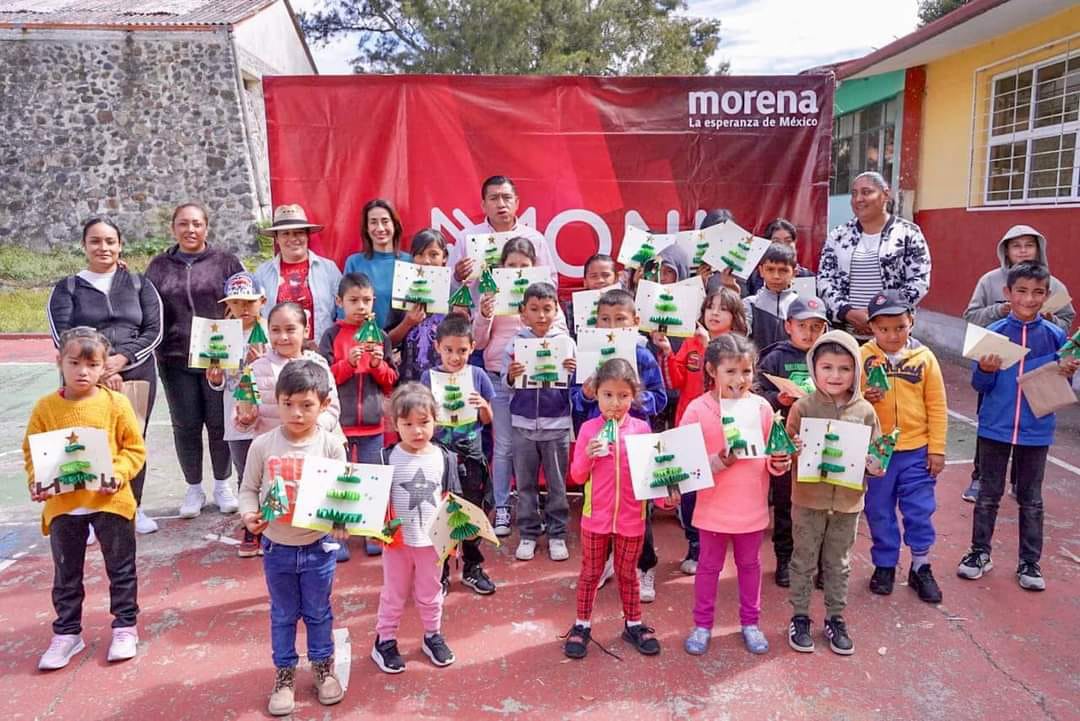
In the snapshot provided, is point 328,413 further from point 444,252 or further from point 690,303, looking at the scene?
point 690,303

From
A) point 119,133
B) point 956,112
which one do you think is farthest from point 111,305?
point 119,133

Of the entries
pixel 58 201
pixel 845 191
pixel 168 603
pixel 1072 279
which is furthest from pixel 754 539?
pixel 58 201

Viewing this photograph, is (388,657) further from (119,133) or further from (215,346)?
(119,133)

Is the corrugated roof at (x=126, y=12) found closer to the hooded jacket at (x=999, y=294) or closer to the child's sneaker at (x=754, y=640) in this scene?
the hooded jacket at (x=999, y=294)

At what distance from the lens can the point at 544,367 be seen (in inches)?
156

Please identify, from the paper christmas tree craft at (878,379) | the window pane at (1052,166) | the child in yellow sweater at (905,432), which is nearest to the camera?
the paper christmas tree craft at (878,379)

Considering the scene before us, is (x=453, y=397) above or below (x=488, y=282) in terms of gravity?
below

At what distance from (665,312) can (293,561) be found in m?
2.24

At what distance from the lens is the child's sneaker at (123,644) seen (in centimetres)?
327

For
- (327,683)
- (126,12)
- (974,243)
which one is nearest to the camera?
(327,683)

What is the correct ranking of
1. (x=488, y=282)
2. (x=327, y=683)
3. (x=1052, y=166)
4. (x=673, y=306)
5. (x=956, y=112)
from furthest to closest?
1. (x=956, y=112)
2. (x=1052, y=166)
3. (x=488, y=282)
4. (x=673, y=306)
5. (x=327, y=683)

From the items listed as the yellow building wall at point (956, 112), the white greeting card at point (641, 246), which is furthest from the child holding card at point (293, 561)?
the yellow building wall at point (956, 112)

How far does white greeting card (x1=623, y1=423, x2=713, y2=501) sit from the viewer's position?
3.14m

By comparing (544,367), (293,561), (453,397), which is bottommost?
(293,561)
